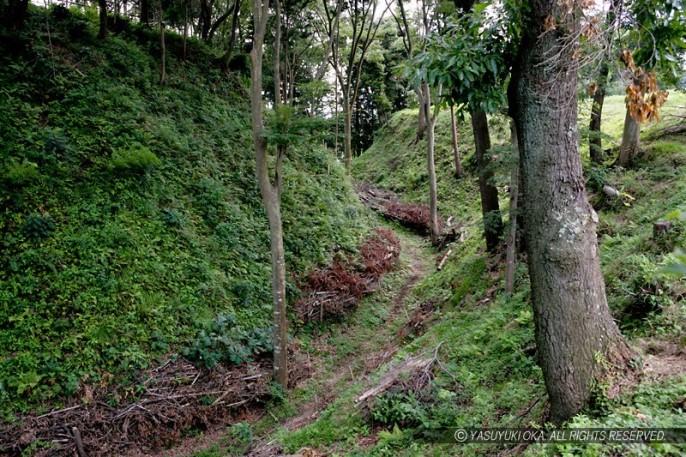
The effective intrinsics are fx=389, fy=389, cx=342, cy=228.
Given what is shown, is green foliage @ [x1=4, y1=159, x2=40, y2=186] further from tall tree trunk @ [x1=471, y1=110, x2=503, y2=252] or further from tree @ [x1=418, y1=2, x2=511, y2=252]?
tall tree trunk @ [x1=471, y1=110, x2=503, y2=252]

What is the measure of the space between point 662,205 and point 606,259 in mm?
2030

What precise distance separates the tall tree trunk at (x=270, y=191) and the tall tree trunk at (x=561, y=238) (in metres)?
5.55

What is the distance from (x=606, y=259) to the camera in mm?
6441

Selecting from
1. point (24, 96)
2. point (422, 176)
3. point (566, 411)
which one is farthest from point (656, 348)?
point (422, 176)

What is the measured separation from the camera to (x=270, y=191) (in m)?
8.12

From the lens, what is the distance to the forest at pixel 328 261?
330cm

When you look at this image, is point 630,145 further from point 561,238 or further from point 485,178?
point 561,238

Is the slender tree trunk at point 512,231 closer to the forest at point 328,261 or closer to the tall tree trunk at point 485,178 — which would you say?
the forest at point 328,261

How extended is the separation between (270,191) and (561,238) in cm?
595

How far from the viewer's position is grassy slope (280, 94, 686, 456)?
10.7 feet

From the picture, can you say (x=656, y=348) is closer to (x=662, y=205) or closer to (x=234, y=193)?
(x=662, y=205)

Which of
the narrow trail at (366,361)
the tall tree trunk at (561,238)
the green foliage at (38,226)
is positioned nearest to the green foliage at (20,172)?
the green foliage at (38,226)

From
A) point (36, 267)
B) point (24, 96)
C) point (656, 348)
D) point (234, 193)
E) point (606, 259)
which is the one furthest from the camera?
point (234, 193)

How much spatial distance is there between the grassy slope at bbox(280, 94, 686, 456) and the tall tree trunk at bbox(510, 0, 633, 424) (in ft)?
0.94
